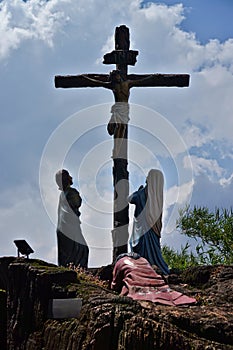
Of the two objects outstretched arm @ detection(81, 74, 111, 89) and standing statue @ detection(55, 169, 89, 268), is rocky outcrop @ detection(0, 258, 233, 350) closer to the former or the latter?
standing statue @ detection(55, 169, 89, 268)

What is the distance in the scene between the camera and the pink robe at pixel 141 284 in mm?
9375

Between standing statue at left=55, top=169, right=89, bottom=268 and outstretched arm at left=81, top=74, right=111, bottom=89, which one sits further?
outstretched arm at left=81, top=74, right=111, bottom=89

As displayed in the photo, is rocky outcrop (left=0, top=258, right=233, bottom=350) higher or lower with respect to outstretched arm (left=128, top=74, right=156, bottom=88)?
lower

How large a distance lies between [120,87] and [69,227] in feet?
9.97

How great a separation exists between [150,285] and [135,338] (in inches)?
98.2

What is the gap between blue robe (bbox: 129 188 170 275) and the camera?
13.2 metres

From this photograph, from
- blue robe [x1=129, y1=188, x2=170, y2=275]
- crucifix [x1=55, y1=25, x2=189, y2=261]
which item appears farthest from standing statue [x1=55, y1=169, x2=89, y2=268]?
blue robe [x1=129, y1=188, x2=170, y2=275]

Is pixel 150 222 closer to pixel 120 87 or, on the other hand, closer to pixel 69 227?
pixel 69 227

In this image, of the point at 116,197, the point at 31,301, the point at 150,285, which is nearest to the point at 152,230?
the point at 116,197

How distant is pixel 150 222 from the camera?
13.4m

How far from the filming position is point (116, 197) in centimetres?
1423

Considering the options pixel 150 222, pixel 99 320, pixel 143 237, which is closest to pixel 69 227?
pixel 143 237

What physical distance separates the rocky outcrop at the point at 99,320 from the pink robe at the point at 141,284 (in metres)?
0.35

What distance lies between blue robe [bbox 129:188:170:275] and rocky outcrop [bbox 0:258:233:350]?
2.55 meters
